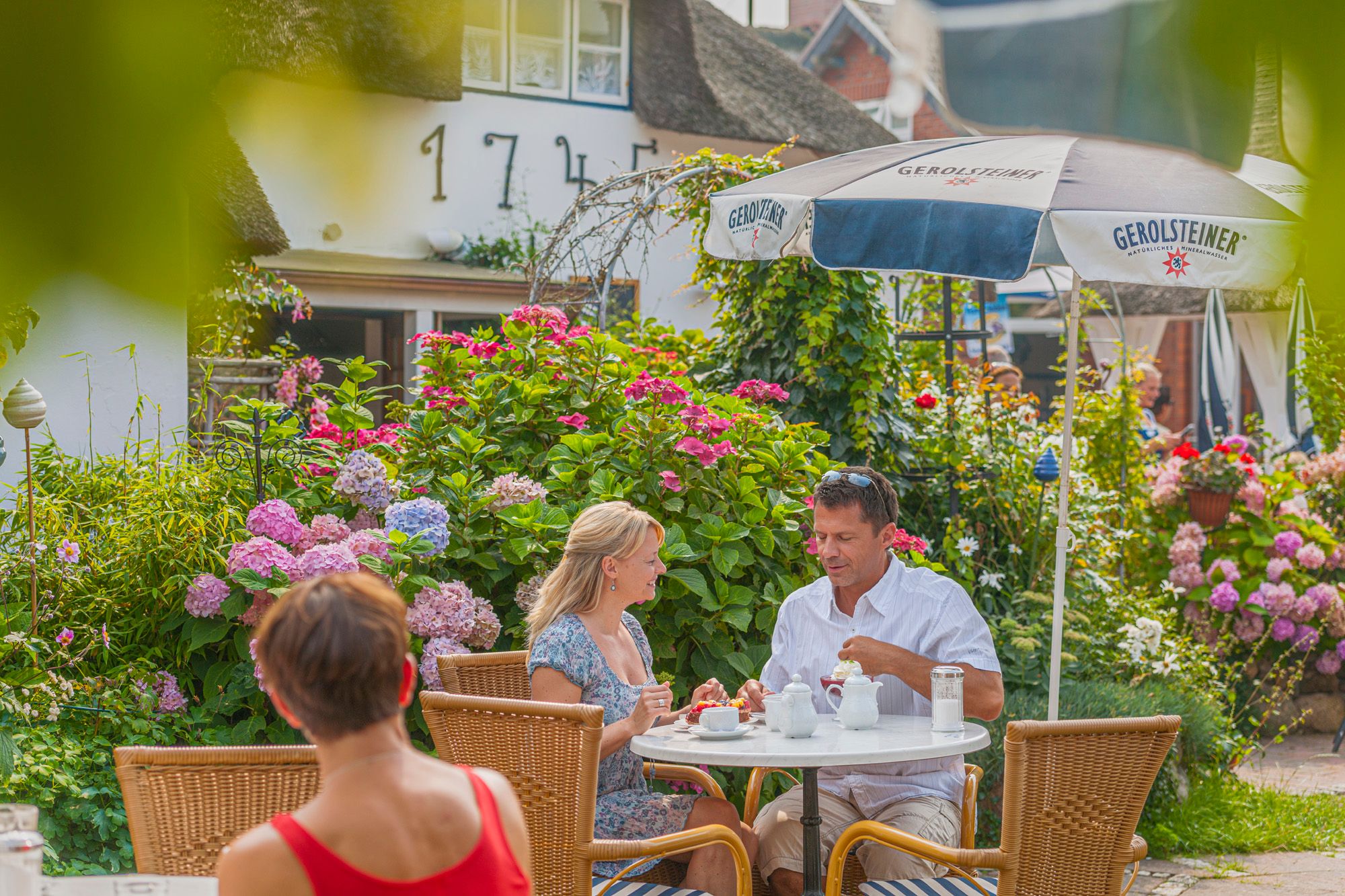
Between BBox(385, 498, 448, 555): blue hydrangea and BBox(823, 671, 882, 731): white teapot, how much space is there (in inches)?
47.7

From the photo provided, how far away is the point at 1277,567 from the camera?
21.7 feet

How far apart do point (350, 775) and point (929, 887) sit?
180cm

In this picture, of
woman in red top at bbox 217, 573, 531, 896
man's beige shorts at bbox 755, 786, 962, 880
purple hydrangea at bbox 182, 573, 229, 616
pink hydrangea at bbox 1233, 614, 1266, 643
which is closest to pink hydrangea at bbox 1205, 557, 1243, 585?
pink hydrangea at bbox 1233, 614, 1266, 643

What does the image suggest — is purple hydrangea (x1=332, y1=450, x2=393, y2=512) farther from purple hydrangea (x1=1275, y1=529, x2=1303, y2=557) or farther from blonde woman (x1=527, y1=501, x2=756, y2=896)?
purple hydrangea (x1=1275, y1=529, x2=1303, y2=557)

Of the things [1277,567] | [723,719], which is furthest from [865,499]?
[1277,567]

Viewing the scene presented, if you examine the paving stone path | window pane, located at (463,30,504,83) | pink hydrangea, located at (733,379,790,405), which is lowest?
the paving stone path

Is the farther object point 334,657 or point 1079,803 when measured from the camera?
point 1079,803

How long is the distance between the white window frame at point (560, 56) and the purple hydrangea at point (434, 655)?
297 centimetres

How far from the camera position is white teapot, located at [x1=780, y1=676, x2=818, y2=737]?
3.19 metres

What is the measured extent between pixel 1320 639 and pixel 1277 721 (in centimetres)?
50

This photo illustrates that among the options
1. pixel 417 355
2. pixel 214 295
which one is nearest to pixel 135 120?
pixel 214 295

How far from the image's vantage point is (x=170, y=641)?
3895 millimetres

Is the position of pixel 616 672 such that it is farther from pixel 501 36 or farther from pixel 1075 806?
pixel 501 36

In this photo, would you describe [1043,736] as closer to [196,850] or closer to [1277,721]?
[196,850]
